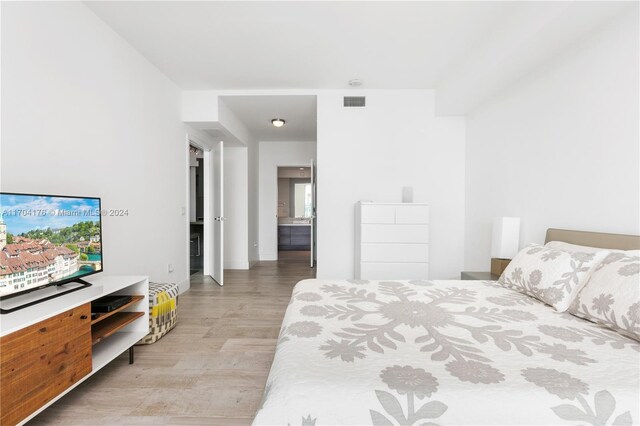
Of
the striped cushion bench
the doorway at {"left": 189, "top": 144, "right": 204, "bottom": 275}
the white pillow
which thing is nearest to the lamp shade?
the white pillow

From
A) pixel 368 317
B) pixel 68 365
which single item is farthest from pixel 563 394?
pixel 68 365

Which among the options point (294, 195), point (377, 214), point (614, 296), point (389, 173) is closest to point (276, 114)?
point (389, 173)

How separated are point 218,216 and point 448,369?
13.2 feet

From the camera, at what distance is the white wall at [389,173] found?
3.98m

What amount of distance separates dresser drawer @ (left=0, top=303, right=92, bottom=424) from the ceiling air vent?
343cm

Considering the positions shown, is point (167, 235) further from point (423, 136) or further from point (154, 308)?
point (423, 136)

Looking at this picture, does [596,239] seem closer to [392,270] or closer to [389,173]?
[392,270]

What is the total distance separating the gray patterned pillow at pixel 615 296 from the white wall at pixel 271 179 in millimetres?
5359

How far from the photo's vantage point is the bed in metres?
0.85

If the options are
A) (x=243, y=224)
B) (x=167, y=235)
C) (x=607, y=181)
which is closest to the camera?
(x=607, y=181)

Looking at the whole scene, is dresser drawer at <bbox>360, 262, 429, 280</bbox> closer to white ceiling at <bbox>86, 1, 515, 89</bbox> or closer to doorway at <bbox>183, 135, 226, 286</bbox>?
doorway at <bbox>183, 135, 226, 286</bbox>

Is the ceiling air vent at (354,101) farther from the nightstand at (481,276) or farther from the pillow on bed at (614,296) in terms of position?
the pillow on bed at (614,296)

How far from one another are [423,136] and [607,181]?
220 cm

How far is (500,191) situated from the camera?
127 inches
